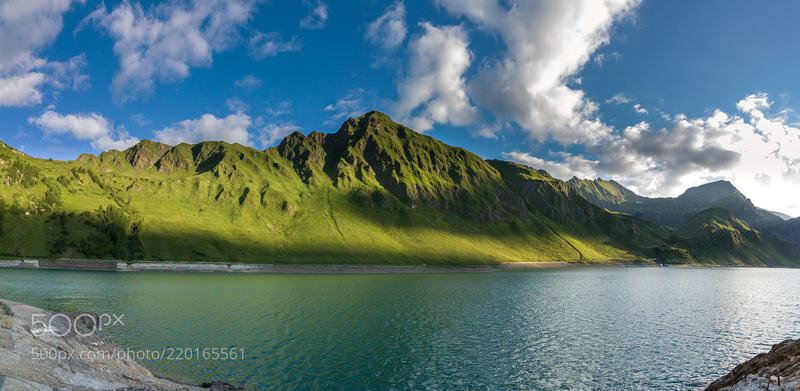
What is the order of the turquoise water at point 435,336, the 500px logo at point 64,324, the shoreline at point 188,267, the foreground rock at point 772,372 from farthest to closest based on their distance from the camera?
the shoreline at point 188,267 < the turquoise water at point 435,336 < the 500px logo at point 64,324 < the foreground rock at point 772,372

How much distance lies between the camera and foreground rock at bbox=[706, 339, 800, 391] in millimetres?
15422

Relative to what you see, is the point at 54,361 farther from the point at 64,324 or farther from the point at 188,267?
the point at 188,267

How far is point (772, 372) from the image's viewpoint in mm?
16797

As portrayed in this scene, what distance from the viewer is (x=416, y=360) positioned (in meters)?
40.8

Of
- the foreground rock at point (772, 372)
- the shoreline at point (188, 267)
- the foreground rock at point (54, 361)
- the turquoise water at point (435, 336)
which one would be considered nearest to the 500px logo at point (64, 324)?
the foreground rock at point (54, 361)

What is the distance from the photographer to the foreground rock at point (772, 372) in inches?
607

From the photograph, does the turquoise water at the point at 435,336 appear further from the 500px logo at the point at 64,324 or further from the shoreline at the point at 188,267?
the shoreline at the point at 188,267

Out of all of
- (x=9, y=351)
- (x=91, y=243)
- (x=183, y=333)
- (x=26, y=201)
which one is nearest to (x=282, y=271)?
(x=91, y=243)

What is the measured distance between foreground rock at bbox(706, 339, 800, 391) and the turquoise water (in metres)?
17.3

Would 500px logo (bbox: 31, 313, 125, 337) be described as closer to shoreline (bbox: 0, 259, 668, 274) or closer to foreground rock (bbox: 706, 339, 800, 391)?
foreground rock (bbox: 706, 339, 800, 391)

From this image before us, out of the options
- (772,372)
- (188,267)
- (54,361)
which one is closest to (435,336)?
(772,372)

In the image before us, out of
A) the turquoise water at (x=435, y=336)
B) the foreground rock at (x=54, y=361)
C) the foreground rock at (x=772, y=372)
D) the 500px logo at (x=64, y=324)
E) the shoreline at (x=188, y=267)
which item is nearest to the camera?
the foreground rock at (x=772, y=372)

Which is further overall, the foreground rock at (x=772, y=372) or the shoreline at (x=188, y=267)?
the shoreline at (x=188, y=267)

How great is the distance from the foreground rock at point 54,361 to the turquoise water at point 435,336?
23.4 ft
